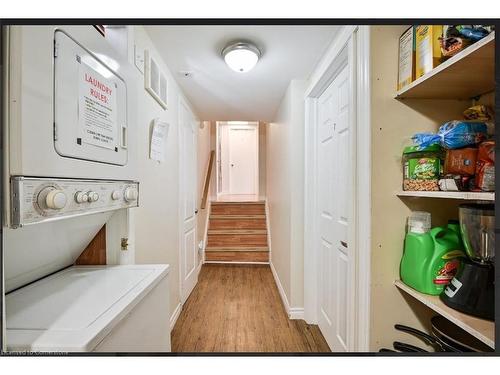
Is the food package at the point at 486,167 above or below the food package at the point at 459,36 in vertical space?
below

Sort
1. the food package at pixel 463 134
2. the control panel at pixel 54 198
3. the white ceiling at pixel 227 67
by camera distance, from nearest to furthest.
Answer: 1. the control panel at pixel 54 198
2. the food package at pixel 463 134
3. the white ceiling at pixel 227 67

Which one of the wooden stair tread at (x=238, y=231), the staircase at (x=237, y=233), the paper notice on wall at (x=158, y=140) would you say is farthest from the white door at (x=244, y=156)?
the paper notice on wall at (x=158, y=140)

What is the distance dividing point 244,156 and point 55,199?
14.5ft

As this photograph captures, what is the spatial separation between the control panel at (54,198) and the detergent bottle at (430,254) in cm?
109

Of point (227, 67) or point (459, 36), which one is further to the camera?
point (227, 67)

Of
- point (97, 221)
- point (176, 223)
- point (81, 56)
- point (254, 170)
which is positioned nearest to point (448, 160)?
point (81, 56)

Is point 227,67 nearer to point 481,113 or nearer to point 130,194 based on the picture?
point 130,194

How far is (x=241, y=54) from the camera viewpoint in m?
1.20

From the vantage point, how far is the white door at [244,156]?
16.0 ft

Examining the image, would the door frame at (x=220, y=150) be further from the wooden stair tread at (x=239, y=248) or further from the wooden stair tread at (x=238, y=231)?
the wooden stair tread at (x=239, y=248)

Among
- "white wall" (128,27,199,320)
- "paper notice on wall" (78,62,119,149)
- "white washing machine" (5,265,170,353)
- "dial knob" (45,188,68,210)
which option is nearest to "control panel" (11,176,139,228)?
"dial knob" (45,188,68,210)

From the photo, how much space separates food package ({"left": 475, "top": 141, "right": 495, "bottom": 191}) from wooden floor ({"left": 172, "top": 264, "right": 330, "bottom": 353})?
0.96m

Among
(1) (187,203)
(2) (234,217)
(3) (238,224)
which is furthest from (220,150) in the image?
(1) (187,203)
